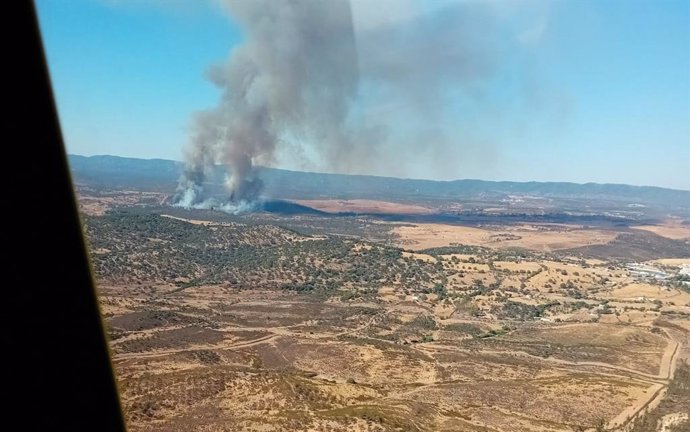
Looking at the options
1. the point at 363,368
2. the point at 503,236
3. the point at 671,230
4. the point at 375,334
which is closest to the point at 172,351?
the point at 363,368

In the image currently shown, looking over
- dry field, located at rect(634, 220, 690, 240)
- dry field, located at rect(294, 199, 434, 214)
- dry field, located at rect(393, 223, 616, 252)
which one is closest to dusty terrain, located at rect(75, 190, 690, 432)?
dry field, located at rect(393, 223, 616, 252)

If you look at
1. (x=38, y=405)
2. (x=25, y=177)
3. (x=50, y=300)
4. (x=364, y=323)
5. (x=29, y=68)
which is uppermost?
(x=29, y=68)

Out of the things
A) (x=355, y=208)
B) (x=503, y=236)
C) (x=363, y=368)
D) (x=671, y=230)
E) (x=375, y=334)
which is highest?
(x=355, y=208)

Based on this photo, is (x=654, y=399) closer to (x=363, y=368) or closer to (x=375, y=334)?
(x=363, y=368)

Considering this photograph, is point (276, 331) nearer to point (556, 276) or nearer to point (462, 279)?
point (462, 279)

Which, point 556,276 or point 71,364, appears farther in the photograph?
point 556,276

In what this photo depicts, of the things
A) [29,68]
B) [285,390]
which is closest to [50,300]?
[29,68]

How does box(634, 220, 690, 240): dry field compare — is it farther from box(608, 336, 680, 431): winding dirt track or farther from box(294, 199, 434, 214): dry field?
box(608, 336, 680, 431): winding dirt track

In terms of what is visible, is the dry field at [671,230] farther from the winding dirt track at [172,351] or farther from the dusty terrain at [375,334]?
the winding dirt track at [172,351]
